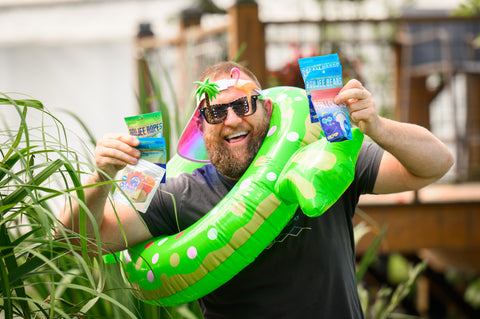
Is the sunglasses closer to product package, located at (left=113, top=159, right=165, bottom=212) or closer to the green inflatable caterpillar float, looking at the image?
the green inflatable caterpillar float

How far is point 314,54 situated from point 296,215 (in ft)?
9.01

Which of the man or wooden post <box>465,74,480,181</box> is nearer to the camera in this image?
the man

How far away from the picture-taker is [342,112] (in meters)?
1.65

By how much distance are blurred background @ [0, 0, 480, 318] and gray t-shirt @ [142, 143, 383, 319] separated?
485mm

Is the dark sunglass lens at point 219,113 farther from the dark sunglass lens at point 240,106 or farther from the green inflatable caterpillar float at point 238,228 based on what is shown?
the green inflatable caterpillar float at point 238,228

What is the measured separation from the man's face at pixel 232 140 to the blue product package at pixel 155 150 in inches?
9.7

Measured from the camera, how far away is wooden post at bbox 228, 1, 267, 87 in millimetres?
4250

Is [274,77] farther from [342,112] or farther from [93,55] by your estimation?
[93,55]

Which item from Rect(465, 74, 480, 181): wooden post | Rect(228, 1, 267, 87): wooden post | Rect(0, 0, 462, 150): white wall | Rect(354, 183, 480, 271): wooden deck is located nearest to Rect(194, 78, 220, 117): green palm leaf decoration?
Rect(228, 1, 267, 87): wooden post

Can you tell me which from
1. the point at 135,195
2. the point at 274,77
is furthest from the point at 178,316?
the point at 274,77

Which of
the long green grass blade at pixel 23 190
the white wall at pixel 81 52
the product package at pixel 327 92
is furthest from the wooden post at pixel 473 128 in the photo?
the long green grass blade at pixel 23 190

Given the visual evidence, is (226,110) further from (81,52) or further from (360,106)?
(81,52)

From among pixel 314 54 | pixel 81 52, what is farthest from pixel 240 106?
pixel 81 52

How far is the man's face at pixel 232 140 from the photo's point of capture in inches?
78.8
